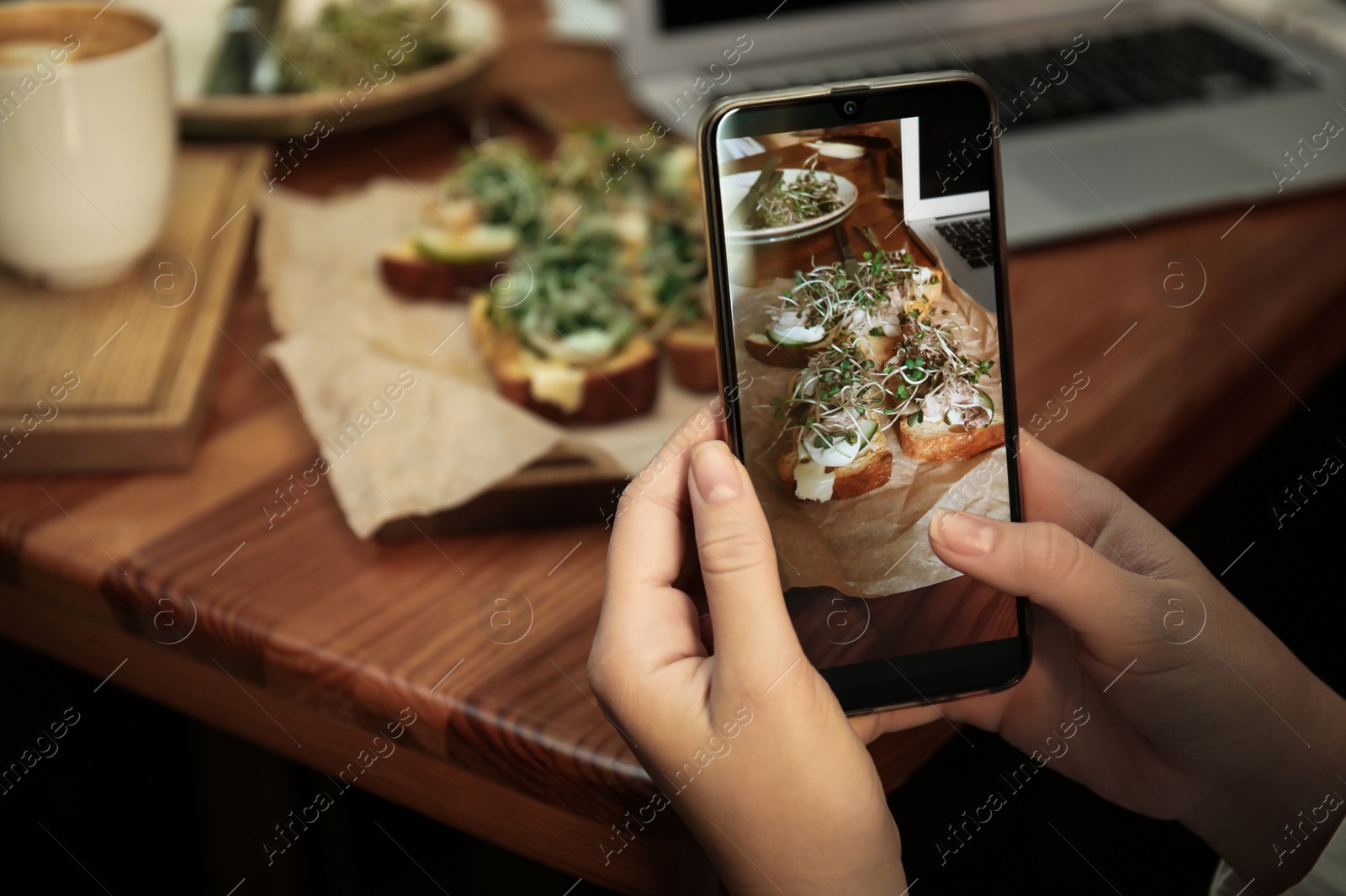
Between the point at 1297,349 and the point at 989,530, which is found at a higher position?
the point at 989,530

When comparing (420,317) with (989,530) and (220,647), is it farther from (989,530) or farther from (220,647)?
(989,530)

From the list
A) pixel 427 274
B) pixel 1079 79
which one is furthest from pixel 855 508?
pixel 1079 79

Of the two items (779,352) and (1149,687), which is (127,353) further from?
(1149,687)

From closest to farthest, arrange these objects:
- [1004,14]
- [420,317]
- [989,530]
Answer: [989,530] → [420,317] → [1004,14]

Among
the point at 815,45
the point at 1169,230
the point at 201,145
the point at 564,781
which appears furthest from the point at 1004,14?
the point at 564,781

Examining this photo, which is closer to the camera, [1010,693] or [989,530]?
[989,530]

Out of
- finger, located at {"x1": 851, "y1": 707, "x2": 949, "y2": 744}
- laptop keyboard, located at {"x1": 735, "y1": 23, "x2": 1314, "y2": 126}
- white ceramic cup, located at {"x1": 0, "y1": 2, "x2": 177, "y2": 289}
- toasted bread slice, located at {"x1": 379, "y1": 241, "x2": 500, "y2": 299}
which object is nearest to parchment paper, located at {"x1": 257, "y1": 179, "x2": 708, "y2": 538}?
toasted bread slice, located at {"x1": 379, "y1": 241, "x2": 500, "y2": 299}

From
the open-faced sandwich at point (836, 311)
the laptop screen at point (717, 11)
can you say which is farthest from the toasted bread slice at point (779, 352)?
the laptop screen at point (717, 11)
